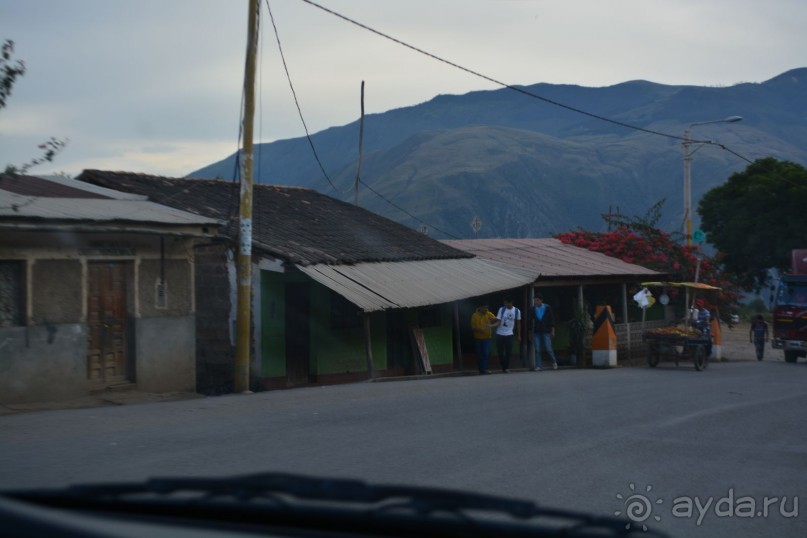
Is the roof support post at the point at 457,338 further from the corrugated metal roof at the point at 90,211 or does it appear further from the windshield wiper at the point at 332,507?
the windshield wiper at the point at 332,507

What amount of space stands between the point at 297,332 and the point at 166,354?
3603 millimetres

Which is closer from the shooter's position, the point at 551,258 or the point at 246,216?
the point at 246,216

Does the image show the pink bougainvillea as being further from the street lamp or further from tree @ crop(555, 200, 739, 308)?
the street lamp

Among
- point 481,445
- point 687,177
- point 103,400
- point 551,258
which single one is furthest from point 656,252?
point 481,445

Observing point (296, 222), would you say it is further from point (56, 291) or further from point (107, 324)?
point (56, 291)

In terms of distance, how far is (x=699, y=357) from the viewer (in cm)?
2225

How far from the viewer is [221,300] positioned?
17281mm

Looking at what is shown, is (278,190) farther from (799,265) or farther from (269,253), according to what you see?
(799,265)

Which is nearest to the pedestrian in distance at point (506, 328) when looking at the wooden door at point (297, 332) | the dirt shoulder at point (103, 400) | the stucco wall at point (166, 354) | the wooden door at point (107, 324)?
the wooden door at point (297, 332)

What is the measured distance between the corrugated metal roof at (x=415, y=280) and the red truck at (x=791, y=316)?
10696 mm

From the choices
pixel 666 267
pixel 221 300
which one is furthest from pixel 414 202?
pixel 221 300

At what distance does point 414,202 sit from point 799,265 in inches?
5802

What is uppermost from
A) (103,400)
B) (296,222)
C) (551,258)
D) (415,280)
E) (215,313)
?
(296,222)

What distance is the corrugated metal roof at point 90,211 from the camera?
12.8 metres
